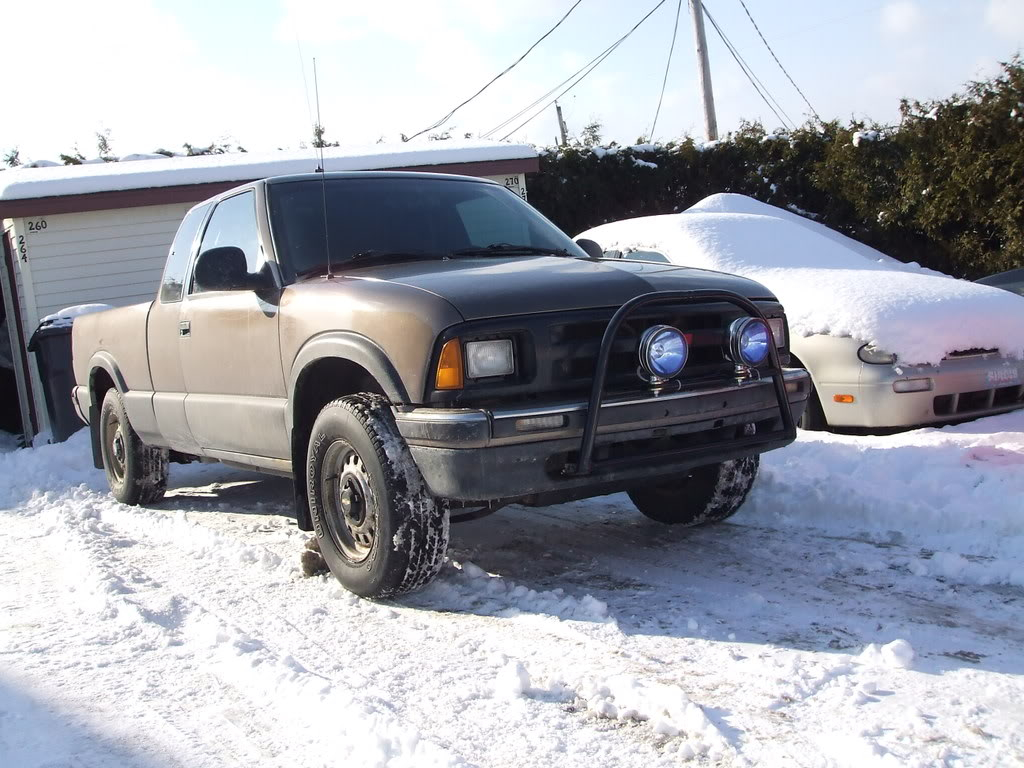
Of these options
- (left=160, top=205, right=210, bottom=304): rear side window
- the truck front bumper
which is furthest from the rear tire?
the truck front bumper

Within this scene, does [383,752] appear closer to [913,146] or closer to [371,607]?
[371,607]

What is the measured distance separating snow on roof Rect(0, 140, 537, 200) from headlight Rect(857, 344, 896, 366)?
7520 mm

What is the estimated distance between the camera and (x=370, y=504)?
3.82 metres

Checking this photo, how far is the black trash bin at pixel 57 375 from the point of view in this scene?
948 cm

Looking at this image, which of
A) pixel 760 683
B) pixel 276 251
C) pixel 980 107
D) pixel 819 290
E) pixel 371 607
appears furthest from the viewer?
pixel 980 107

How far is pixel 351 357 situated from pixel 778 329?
1.88 m

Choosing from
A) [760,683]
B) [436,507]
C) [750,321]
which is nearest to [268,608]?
[436,507]

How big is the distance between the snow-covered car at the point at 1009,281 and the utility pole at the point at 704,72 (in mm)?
12109

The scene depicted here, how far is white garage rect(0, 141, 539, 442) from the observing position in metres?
11.4

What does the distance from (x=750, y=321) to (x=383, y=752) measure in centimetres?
224

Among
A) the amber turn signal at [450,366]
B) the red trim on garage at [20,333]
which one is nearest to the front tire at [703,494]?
the amber turn signal at [450,366]

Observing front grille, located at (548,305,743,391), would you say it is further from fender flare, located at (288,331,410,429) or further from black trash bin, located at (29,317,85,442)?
black trash bin, located at (29,317,85,442)

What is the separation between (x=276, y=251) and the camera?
4547 millimetres

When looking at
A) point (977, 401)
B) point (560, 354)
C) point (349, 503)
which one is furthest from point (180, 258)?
point (977, 401)
